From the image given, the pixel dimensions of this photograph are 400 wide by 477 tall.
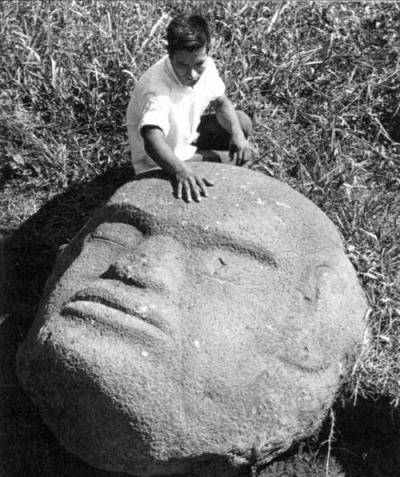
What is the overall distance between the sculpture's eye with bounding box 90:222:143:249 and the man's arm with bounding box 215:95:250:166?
878 mm

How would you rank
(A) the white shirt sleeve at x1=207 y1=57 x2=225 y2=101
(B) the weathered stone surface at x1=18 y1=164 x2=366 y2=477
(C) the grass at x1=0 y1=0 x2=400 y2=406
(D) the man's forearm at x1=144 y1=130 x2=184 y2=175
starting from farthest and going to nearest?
1. (C) the grass at x1=0 y1=0 x2=400 y2=406
2. (A) the white shirt sleeve at x1=207 y1=57 x2=225 y2=101
3. (D) the man's forearm at x1=144 y1=130 x2=184 y2=175
4. (B) the weathered stone surface at x1=18 y1=164 x2=366 y2=477

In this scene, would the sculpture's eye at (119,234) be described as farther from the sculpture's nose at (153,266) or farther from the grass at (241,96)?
the grass at (241,96)

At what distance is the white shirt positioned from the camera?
10.9 ft

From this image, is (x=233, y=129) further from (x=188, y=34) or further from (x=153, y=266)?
(x=153, y=266)

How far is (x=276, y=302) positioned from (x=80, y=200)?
6.28ft

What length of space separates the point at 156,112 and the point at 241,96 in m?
1.43

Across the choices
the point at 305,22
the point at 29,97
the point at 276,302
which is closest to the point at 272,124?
the point at 305,22

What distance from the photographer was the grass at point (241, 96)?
4305mm

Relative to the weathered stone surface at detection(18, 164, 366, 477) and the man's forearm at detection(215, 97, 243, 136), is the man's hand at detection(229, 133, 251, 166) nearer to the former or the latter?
the man's forearm at detection(215, 97, 243, 136)

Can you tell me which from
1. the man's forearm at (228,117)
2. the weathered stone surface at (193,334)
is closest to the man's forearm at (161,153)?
the weathered stone surface at (193,334)

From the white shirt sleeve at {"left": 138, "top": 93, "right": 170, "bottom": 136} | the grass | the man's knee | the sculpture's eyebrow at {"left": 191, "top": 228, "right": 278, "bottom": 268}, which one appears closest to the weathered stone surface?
the sculpture's eyebrow at {"left": 191, "top": 228, "right": 278, "bottom": 268}

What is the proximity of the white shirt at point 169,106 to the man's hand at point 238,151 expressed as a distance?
0.17 metres

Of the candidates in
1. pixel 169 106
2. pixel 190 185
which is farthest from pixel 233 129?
pixel 190 185

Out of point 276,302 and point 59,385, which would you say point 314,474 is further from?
point 59,385
